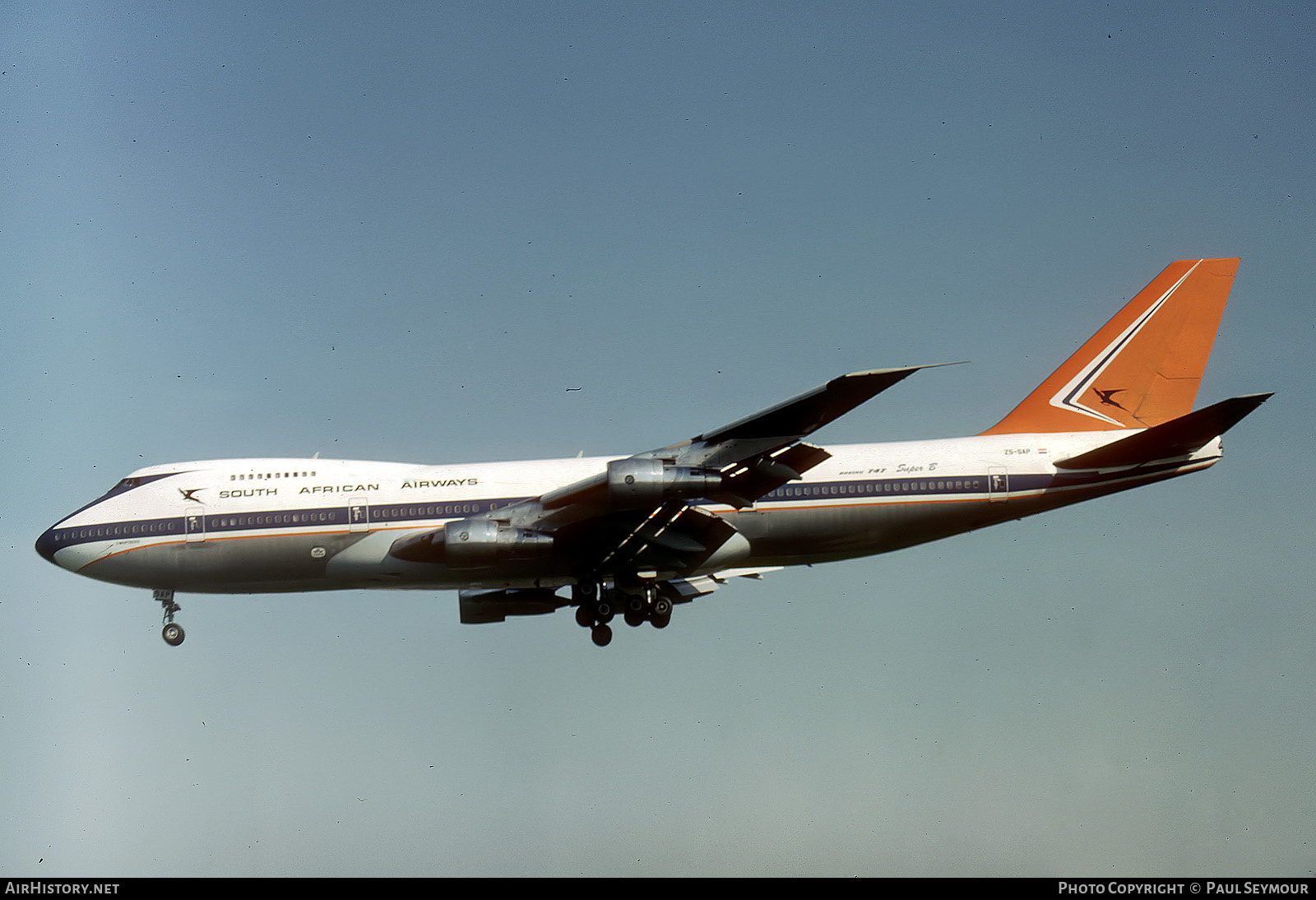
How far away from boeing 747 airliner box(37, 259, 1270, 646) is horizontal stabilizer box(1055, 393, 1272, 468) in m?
0.04

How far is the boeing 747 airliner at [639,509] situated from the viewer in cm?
2828

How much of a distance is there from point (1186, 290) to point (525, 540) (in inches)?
728

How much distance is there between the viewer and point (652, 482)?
25531mm

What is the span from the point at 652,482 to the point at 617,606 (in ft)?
20.5

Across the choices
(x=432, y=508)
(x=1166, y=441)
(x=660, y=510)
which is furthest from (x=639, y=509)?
(x=1166, y=441)

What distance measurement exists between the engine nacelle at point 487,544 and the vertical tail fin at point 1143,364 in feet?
38.9

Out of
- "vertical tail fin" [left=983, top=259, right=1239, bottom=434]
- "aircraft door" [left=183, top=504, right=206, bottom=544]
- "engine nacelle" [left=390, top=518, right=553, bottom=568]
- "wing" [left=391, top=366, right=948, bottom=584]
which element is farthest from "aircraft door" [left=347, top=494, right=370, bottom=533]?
"vertical tail fin" [left=983, top=259, right=1239, bottom=434]

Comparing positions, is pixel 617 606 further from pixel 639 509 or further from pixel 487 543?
pixel 639 509

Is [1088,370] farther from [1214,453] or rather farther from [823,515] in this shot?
[823,515]

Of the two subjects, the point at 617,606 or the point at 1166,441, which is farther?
the point at 617,606

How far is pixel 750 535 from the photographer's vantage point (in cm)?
2927

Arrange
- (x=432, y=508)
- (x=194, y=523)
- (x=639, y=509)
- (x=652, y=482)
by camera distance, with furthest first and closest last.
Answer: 1. (x=194, y=523)
2. (x=432, y=508)
3. (x=639, y=509)
4. (x=652, y=482)

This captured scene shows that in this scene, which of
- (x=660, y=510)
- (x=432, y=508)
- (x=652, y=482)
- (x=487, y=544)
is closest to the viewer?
(x=652, y=482)
